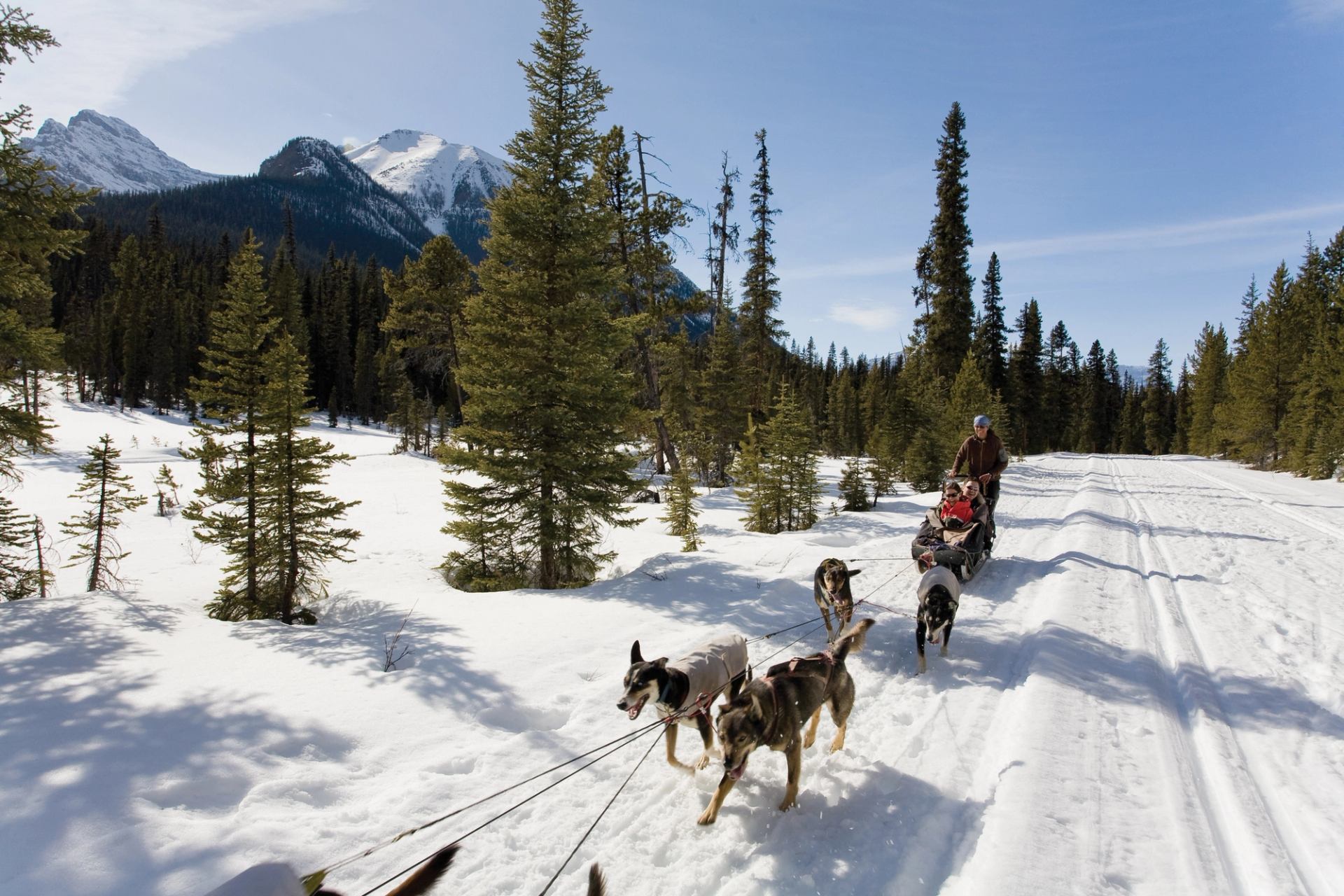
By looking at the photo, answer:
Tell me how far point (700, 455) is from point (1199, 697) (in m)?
20.9

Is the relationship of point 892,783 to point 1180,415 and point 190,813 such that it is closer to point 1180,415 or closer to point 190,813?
point 190,813

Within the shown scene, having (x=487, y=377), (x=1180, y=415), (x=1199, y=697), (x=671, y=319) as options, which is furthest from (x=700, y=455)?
(x=1180, y=415)

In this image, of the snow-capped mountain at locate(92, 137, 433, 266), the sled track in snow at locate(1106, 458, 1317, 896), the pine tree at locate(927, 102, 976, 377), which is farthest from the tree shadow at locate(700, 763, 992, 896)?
the snow-capped mountain at locate(92, 137, 433, 266)

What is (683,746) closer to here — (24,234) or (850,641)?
(850,641)

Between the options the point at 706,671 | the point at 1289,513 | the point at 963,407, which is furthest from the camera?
the point at 963,407

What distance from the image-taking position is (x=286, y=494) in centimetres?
998

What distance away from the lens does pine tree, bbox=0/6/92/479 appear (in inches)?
326

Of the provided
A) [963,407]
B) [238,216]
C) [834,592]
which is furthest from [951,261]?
[238,216]

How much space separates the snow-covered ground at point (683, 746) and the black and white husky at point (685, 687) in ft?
1.07

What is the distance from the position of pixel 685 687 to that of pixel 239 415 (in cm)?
1029

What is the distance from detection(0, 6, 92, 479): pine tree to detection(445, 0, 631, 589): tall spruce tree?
5935 mm

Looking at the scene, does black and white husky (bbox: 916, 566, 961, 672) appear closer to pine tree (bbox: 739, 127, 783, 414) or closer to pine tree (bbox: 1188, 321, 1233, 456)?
pine tree (bbox: 739, 127, 783, 414)

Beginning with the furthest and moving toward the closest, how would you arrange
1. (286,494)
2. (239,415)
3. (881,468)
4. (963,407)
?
(963,407), (881,468), (239,415), (286,494)

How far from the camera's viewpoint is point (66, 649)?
623cm
